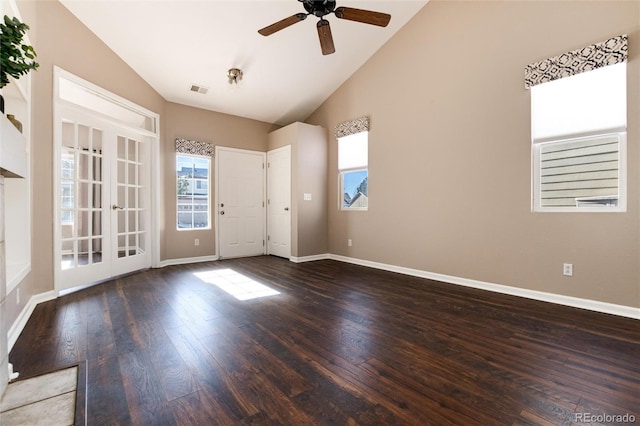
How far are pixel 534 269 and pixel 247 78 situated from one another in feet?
15.9

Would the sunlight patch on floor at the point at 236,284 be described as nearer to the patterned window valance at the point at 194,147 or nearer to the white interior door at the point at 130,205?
the white interior door at the point at 130,205

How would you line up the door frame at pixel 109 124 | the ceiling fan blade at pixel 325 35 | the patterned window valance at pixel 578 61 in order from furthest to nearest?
the door frame at pixel 109 124
the ceiling fan blade at pixel 325 35
the patterned window valance at pixel 578 61

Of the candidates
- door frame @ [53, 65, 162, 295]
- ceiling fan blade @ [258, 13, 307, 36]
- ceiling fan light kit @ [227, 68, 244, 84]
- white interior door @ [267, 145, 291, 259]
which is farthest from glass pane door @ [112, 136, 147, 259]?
ceiling fan blade @ [258, 13, 307, 36]

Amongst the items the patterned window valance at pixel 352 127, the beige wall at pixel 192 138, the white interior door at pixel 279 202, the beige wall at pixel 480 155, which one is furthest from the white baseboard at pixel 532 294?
the beige wall at pixel 192 138

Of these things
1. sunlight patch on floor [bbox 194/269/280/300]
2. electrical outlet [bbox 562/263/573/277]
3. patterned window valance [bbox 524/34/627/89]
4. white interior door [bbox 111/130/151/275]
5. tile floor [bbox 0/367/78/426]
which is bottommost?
tile floor [bbox 0/367/78/426]

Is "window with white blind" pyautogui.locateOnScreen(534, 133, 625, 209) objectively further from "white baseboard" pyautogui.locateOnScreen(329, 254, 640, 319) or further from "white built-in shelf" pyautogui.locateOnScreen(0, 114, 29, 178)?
"white built-in shelf" pyautogui.locateOnScreen(0, 114, 29, 178)

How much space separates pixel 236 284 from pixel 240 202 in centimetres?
239

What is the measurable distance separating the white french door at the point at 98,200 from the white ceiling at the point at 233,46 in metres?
1.09

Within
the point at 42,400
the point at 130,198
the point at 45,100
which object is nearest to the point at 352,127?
the point at 130,198

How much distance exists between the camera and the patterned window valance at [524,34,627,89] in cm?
266

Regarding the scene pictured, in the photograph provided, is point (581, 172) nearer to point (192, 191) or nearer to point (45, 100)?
point (192, 191)

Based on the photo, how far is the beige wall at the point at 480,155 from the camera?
9.16 ft

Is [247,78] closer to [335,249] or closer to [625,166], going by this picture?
[335,249]

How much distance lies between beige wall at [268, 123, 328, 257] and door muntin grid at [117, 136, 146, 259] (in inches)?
97.5
